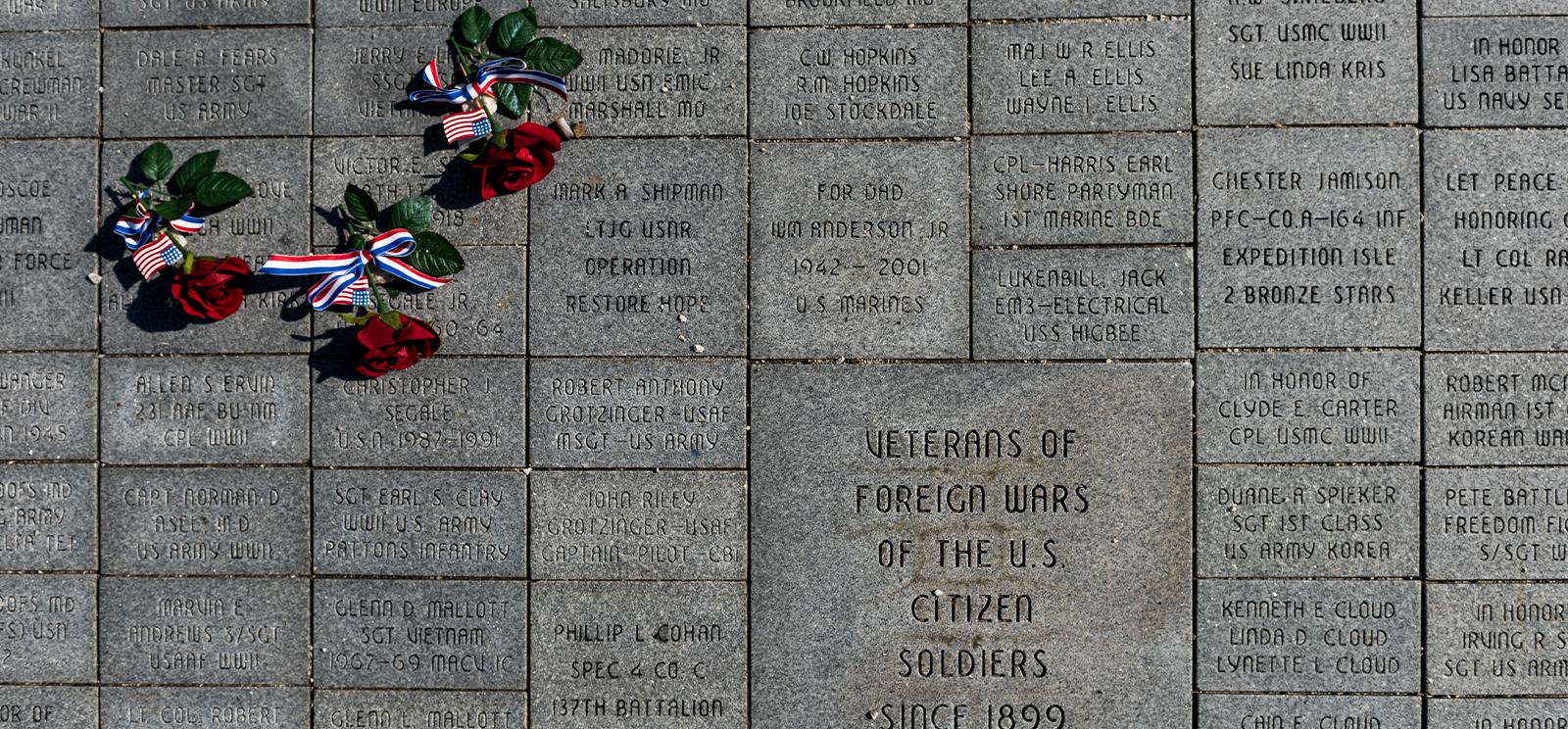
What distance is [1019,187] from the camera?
19.9ft

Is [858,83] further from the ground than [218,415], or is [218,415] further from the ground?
[858,83]

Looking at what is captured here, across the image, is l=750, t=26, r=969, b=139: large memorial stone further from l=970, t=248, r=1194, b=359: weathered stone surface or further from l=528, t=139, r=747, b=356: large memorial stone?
l=970, t=248, r=1194, b=359: weathered stone surface

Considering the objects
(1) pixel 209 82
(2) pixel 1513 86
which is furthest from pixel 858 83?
(1) pixel 209 82

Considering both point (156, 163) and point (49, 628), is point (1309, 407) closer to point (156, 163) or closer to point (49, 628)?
point (156, 163)

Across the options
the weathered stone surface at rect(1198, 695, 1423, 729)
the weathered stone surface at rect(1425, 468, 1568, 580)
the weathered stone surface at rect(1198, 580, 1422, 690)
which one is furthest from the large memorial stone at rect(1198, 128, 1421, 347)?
the weathered stone surface at rect(1198, 695, 1423, 729)

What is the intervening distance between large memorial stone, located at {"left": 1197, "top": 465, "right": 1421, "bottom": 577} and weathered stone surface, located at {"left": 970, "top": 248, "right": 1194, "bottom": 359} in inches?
37.0

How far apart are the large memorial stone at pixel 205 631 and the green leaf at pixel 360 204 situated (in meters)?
2.42

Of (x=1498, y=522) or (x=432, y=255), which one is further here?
(x=432, y=255)

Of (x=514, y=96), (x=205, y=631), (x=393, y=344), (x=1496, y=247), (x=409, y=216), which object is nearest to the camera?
(x=393, y=344)

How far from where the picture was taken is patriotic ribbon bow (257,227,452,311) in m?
5.96

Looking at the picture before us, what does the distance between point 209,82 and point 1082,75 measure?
18.6 feet

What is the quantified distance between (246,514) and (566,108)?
133 inches

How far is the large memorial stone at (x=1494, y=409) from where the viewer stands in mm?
5934

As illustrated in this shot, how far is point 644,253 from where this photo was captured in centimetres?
619
